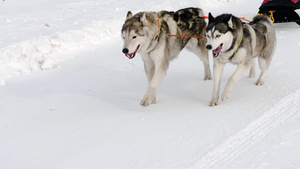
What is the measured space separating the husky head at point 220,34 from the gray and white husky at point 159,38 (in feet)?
2.43

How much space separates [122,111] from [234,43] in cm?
174

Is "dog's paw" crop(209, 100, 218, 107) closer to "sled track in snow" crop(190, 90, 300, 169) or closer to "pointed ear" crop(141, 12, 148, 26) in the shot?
"sled track in snow" crop(190, 90, 300, 169)

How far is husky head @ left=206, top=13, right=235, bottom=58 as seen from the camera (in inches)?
149

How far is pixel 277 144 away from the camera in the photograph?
9.85ft

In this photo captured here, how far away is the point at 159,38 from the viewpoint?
4.32m

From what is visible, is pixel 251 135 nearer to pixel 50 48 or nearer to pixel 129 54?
pixel 129 54

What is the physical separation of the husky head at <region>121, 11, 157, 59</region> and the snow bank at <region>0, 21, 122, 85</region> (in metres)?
2.66

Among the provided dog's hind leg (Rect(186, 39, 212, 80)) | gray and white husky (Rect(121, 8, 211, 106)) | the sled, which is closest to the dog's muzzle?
gray and white husky (Rect(121, 8, 211, 106))

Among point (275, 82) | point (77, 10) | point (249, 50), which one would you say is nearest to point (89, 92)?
point (249, 50)

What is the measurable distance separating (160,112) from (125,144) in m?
0.95

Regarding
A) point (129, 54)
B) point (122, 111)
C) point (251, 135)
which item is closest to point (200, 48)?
point (129, 54)

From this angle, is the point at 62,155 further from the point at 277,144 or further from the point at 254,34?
the point at 254,34

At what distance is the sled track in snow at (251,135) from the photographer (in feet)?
9.29

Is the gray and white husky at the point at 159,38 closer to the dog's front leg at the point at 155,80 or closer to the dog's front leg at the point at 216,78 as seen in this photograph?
the dog's front leg at the point at 155,80
